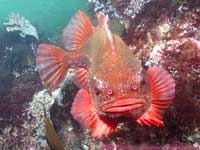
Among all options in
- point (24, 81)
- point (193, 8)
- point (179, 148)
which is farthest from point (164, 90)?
point (24, 81)

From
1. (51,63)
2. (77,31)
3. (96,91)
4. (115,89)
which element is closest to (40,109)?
(51,63)

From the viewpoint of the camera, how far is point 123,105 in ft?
8.38

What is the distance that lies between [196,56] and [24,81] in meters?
5.68

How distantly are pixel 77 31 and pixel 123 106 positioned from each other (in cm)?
190

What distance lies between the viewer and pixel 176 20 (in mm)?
4887

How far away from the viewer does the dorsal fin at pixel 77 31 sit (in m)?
4.06

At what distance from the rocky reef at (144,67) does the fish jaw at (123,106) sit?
1.34 metres

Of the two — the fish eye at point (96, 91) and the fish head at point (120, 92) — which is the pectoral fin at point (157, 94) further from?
the fish eye at point (96, 91)

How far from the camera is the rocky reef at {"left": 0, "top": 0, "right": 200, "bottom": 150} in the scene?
3.81 meters

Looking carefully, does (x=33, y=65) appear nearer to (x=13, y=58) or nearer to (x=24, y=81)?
(x=13, y=58)

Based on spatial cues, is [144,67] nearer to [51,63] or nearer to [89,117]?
[51,63]

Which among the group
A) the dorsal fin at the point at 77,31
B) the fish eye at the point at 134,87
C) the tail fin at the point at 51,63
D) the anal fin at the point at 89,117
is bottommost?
the anal fin at the point at 89,117

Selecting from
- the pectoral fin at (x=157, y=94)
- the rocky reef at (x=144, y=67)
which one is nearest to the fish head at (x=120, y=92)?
the pectoral fin at (x=157, y=94)

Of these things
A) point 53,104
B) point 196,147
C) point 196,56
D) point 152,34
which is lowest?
point 196,147
